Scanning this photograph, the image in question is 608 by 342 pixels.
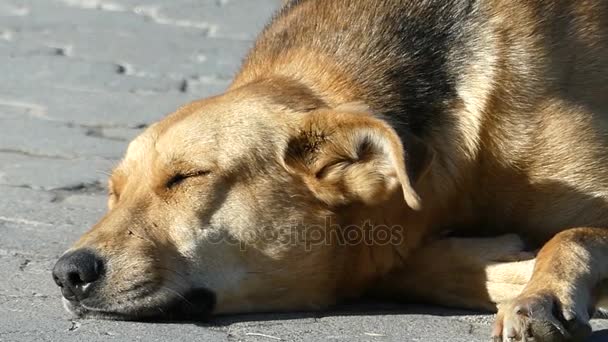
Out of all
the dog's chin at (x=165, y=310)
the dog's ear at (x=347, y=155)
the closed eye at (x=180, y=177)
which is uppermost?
the dog's ear at (x=347, y=155)

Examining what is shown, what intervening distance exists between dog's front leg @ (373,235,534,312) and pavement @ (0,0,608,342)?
0.07m

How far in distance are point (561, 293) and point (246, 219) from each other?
3.53 ft

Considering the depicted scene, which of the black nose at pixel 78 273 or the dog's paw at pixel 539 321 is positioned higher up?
the dog's paw at pixel 539 321

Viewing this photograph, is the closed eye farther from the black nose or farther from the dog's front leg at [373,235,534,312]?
the dog's front leg at [373,235,534,312]

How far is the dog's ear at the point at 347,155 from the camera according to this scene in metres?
4.55

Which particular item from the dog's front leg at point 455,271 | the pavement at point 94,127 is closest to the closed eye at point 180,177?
the pavement at point 94,127

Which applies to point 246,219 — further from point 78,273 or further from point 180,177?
point 78,273

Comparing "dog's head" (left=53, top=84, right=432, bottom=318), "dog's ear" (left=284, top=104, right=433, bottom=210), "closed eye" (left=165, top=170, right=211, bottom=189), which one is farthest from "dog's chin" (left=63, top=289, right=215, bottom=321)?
"dog's ear" (left=284, top=104, right=433, bottom=210)

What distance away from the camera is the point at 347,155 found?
15.3 feet

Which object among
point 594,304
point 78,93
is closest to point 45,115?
point 78,93

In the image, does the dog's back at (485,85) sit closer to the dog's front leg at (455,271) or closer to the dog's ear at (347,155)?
the dog's front leg at (455,271)

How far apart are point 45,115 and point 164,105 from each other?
0.66 m

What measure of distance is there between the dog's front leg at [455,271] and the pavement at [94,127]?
7 cm

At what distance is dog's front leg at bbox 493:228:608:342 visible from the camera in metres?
4.20
